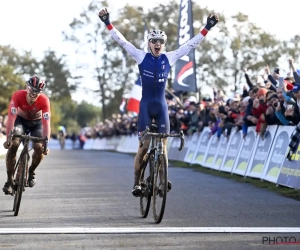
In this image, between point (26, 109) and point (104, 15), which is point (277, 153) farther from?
point (26, 109)

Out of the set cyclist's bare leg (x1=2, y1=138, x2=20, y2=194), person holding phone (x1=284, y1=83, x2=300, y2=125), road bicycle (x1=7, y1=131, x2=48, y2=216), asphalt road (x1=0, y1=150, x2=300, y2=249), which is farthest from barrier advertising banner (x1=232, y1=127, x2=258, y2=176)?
road bicycle (x1=7, y1=131, x2=48, y2=216)

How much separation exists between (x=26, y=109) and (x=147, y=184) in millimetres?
2140

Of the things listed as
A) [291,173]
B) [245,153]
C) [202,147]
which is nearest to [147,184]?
[291,173]

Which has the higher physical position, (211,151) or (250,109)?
(250,109)

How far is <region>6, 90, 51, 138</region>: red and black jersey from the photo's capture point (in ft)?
39.1

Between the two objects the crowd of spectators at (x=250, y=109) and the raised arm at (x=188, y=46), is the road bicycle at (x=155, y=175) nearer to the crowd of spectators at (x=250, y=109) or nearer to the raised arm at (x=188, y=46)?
the raised arm at (x=188, y=46)

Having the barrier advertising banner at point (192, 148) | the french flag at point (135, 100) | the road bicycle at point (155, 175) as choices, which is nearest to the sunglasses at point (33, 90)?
the road bicycle at point (155, 175)

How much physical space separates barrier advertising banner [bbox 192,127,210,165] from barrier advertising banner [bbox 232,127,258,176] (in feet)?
13.9

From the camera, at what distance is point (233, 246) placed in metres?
8.38

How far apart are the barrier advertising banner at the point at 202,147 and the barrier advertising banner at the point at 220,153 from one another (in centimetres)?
165

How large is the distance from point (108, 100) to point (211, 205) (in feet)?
220

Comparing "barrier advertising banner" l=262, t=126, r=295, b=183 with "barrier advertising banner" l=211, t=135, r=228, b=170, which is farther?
"barrier advertising banner" l=211, t=135, r=228, b=170

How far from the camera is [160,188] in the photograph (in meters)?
10.7

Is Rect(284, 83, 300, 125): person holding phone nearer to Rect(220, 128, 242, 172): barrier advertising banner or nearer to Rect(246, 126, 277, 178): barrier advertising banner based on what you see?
Rect(246, 126, 277, 178): barrier advertising banner
